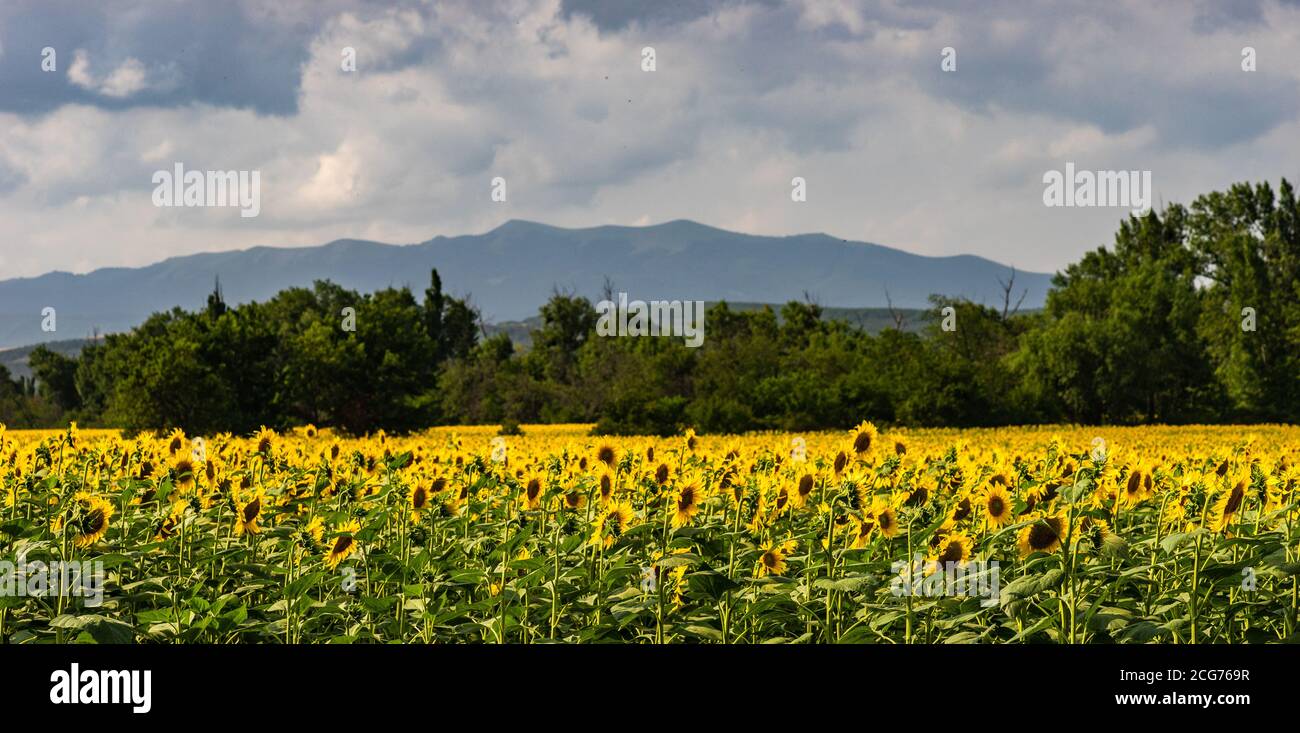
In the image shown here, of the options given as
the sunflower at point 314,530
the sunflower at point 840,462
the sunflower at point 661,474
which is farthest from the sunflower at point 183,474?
the sunflower at point 840,462

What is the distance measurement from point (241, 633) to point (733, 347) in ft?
153

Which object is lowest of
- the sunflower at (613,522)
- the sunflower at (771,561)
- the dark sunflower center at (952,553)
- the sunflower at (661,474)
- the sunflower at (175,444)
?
the sunflower at (771,561)

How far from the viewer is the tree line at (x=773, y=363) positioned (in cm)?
3278

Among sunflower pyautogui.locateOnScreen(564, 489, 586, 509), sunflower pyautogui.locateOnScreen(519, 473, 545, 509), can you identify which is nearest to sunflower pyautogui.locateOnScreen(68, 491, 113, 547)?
sunflower pyautogui.locateOnScreen(519, 473, 545, 509)

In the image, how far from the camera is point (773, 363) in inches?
1892

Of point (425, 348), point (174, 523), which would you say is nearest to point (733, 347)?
point (425, 348)

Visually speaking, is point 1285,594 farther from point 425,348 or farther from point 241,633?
point 425,348

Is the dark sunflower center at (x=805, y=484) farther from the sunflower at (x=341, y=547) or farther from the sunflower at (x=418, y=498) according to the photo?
the sunflower at (x=341, y=547)

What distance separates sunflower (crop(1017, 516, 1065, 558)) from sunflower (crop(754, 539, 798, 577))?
50.8 inches

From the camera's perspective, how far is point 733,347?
51.6 m

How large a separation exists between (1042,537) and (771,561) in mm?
1426

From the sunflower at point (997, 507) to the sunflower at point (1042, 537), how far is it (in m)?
0.70
